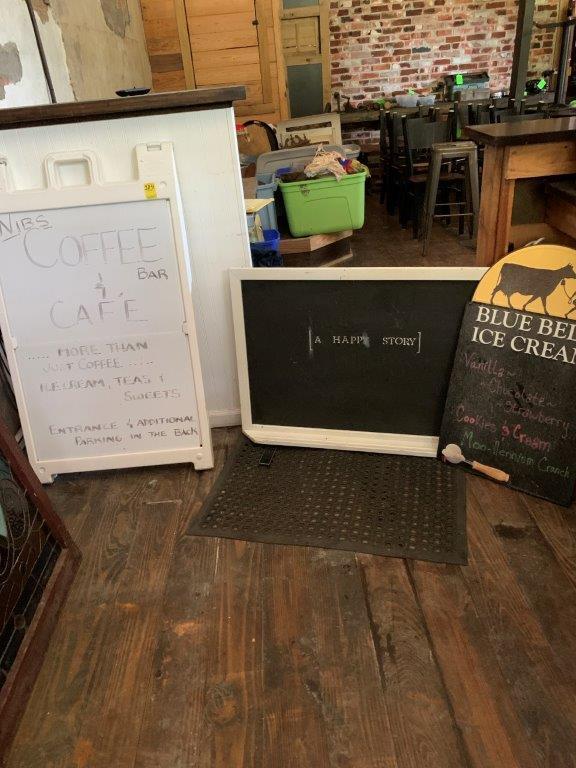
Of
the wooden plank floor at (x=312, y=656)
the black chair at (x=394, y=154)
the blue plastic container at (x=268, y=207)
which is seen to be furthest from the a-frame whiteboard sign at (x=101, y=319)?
the black chair at (x=394, y=154)

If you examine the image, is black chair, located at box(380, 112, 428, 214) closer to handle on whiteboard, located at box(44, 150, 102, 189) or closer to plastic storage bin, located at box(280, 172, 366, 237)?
plastic storage bin, located at box(280, 172, 366, 237)

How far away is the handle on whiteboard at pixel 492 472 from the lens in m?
1.67

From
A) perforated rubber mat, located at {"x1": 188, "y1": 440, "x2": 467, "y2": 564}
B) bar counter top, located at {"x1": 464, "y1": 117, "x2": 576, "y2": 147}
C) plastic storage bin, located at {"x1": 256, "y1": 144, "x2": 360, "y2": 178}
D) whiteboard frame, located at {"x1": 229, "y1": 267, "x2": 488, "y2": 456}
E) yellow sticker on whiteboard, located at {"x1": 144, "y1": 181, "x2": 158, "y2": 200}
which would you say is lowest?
perforated rubber mat, located at {"x1": 188, "y1": 440, "x2": 467, "y2": 564}

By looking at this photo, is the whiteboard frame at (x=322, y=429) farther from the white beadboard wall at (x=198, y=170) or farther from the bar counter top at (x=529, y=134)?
the bar counter top at (x=529, y=134)

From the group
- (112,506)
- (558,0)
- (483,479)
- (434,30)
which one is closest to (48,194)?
(112,506)

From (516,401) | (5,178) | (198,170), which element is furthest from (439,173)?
(5,178)

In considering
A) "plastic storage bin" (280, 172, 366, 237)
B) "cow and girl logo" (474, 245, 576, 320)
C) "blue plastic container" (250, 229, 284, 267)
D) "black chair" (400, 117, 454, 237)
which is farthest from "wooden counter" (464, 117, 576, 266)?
"black chair" (400, 117, 454, 237)

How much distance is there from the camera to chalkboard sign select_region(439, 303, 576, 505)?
60.2 inches

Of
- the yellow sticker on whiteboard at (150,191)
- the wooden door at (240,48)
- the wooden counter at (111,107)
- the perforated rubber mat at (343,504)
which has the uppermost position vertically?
the wooden door at (240,48)

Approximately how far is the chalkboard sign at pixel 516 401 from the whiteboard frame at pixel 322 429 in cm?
12

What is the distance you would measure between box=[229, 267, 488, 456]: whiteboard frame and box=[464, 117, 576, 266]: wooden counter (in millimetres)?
721

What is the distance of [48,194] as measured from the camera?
1.60m

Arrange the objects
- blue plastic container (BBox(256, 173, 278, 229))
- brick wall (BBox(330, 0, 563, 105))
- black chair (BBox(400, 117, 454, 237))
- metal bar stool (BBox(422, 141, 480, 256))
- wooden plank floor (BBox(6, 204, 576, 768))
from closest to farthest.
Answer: wooden plank floor (BBox(6, 204, 576, 768)) → blue plastic container (BBox(256, 173, 278, 229)) → metal bar stool (BBox(422, 141, 480, 256)) → black chair (BBox(400, 117, 454, 237)) → brick wall (BBox(330, 0, 563, 105))

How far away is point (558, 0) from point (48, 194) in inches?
279
